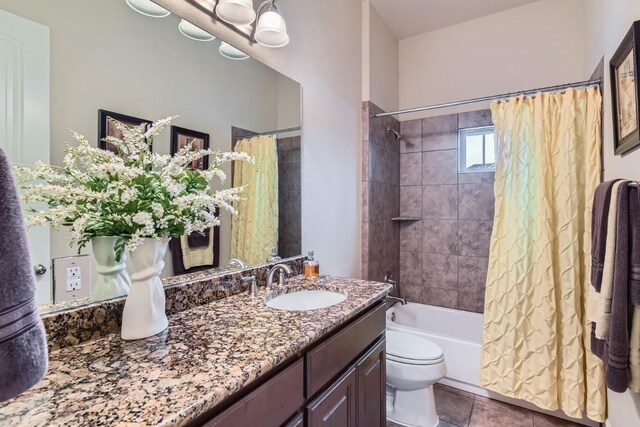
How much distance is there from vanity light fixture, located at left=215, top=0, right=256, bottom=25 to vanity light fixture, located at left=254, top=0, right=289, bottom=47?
60mm

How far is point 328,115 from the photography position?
80.4 inches

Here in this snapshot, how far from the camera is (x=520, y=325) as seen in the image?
196 centimetres

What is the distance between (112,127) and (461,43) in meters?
2.83

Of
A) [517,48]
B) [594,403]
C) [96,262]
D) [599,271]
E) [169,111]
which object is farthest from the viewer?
[517,48]

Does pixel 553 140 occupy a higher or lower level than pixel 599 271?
higher

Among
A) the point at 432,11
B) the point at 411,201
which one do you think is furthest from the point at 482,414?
the point at 432,11

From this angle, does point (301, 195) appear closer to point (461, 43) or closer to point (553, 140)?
point (553, 140)

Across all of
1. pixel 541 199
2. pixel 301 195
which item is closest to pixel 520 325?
pixel 541 199

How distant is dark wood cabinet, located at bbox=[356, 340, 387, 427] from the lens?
4.17 feet

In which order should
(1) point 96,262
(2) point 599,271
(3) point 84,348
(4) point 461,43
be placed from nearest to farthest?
1. (3) point 84,348
2. (1) point 96,262
3. (2) point 599,271
4. (4) point 461,43

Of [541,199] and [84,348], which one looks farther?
[541,199]

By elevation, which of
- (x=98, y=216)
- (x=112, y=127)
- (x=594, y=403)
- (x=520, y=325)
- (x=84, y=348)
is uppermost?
(x=112, y=127)

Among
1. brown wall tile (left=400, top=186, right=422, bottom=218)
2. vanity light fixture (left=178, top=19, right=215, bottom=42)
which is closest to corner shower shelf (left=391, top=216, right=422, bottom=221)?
brown wall tile (left=400, top=186, right=422, bottom=218)

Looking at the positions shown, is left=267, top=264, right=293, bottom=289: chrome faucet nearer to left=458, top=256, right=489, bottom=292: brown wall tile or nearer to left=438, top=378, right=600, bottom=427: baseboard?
left=438, top=378, right=600, bottom=427: baseboard
